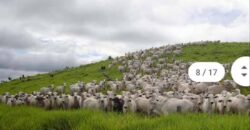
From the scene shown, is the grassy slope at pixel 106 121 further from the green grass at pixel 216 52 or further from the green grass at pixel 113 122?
the green grass at pixel 216 52

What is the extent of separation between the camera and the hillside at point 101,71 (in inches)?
2402

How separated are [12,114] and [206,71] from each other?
1158 cm

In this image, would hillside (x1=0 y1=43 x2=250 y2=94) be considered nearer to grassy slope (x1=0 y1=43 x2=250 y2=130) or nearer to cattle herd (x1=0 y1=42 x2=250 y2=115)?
cattle herd (x1=0 y1=42 x2=250 y2=115)

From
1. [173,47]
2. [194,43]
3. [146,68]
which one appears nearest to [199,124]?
[146,68]

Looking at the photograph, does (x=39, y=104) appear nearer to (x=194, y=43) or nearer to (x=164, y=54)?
(x=164, y=54)

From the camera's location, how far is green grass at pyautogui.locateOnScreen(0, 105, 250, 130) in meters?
17.1

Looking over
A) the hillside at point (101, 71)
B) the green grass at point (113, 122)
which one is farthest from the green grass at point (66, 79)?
the green grass at point (113, 122)

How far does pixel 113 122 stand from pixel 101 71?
48971mm

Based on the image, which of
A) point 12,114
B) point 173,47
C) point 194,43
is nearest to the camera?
point 12,114

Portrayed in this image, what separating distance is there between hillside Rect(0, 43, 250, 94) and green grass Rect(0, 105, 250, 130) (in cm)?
2947

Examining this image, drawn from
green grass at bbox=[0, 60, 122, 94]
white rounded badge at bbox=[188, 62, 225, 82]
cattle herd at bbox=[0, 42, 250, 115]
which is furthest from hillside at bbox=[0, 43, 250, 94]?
white rounded badge at bbox=[188, 62, 225, 82]

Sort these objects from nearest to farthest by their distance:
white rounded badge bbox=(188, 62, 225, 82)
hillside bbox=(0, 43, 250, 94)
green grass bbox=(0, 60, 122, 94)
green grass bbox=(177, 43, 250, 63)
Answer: white rounded badge bbox=(188, 62, 225, 82) → green grass bbox=(0, 60, 122, 94) → hillside bbox=(0, 43, 250, 94) → green grass bbox=(177, 43, 250, 63)

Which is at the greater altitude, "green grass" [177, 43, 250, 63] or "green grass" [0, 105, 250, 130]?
"green grass" [177, 43, 250, 63]

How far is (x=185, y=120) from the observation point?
18484mm
